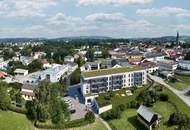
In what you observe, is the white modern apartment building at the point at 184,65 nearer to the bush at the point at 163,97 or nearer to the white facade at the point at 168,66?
the white facade at the point at 168,66

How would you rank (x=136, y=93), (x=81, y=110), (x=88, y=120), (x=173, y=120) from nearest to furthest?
1. (x=173, y=120)
2. (x=88, y=120)
3. (x=81, y=110)
4. (x=136, y=93)

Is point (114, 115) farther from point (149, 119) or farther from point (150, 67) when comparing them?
point (150, 67)

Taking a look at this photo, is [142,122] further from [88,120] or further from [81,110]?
[81,110]

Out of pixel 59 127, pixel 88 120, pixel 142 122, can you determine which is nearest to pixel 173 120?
pixel 142 122

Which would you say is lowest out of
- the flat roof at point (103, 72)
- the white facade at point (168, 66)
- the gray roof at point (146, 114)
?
the gray roof at point (146, 114)

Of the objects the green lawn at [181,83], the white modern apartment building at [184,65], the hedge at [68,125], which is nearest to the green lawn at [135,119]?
the hedge at [68,125]

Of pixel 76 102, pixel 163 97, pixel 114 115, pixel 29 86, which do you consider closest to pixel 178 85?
pixel 163 97
